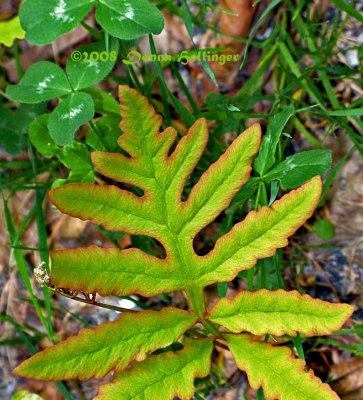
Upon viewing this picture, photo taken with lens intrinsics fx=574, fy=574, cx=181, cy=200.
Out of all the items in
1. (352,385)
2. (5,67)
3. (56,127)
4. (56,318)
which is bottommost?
(56,318)

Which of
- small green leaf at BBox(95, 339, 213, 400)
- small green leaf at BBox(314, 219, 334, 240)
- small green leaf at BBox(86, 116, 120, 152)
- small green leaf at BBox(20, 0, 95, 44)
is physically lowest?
small green leaf at BBox(95, 339, 213, 400)

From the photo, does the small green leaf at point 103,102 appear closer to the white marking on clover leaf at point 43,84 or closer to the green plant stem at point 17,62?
the white marking on clover leaf at point 43,84

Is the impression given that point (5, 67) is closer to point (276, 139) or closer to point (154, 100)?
point (154, 100)

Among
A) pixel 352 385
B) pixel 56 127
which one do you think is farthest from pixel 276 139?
pixel 352 385

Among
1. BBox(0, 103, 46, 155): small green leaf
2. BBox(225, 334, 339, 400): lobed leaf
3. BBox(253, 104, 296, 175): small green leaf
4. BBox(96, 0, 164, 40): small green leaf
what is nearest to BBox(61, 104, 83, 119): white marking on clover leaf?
BBox(96, 0, 164, 40): small green leaf

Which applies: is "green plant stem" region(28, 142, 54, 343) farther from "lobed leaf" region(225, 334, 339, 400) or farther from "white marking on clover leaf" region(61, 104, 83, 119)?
"lobed leaf" region(225, 334, 339, 400)

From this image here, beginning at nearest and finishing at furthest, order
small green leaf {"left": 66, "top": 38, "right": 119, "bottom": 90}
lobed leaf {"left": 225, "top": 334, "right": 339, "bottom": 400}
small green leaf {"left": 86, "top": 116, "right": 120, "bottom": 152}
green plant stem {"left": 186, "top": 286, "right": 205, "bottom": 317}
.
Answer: lobed leaf {"left": 225, "top": 334, "right": 339, "bottom": 400} → green plant stem {"left": 186, "top": 286, "right": 205, "bottom": 317} → small green leaf {"left": 66, "top": 38, "right": 119, "bottom": 90} → small green leaf {"left": 86, "top": 116, "right": 120, "bottom": 152}
